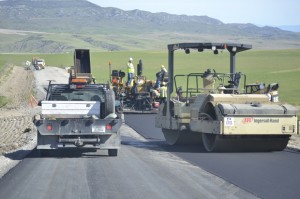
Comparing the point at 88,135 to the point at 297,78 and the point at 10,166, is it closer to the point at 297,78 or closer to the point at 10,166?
the point at 10,166

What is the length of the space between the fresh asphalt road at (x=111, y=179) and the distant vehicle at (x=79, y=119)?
0.37 meters

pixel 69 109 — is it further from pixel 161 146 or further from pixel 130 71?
pixel 130 71

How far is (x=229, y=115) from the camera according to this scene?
16.3 meters

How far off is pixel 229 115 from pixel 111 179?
4547 mm

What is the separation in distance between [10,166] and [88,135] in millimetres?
2049

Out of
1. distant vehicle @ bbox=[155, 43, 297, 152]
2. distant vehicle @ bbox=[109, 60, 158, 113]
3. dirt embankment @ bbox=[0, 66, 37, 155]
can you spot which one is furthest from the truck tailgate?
distant vehicle @ bbox=[109, 60, 158, 113]

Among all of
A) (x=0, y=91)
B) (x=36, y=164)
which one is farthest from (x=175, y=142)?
(x=0, y=91)

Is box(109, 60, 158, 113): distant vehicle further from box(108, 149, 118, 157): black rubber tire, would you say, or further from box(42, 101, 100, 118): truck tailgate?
box(108, 149, 118, 157): black rubber tire

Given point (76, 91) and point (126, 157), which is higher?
point (76, 91)

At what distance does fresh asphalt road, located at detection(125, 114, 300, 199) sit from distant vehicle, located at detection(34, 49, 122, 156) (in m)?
1.85

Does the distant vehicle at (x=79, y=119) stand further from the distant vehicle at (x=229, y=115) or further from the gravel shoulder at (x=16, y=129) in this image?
the distant vehicle at (x=229, y=115)

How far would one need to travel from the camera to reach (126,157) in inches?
643

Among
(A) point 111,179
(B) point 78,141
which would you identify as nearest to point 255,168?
(A) point 111,179

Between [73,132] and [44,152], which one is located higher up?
[73,132]
